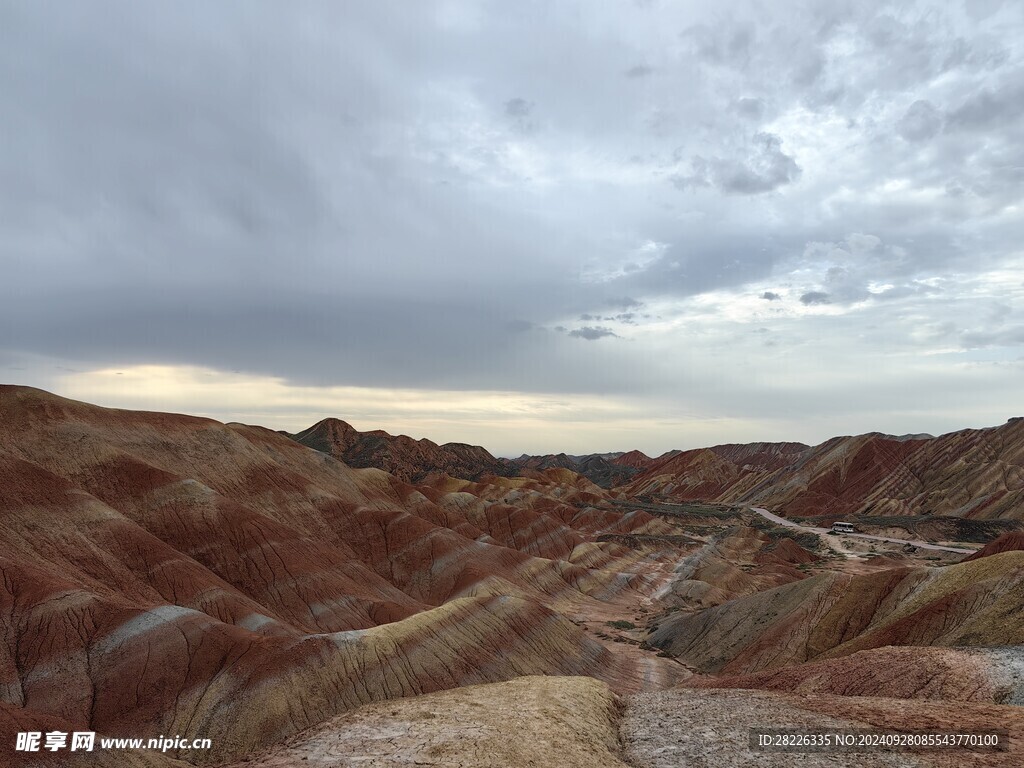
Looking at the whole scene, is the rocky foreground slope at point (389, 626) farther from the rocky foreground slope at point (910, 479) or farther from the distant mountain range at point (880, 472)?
the distant mountain range at point (880, 472)

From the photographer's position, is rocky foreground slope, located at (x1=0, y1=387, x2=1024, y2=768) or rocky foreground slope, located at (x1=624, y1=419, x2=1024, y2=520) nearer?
rocky foreground slope, located at (x1=0, y1=387, x2=1024, y2=768)

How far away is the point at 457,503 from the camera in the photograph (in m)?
113

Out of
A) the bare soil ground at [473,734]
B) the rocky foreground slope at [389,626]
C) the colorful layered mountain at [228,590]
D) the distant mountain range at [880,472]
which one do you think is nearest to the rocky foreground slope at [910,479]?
the distant mountain range at [880,472]

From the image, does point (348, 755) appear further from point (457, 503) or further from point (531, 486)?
point (531, 486)

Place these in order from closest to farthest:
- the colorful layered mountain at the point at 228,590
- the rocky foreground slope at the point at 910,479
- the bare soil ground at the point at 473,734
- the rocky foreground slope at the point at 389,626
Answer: the bare soil ground at the point at 473,734, the rocky foreground slope at the point at 389,626, the colorful layered mountain at the point at 228,590, the rocky foreground slope at the point at 910,479

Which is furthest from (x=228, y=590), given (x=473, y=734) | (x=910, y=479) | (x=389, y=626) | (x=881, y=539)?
(x=910, y=479)

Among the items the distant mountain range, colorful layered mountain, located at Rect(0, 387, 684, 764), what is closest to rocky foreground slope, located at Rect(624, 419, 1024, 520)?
the distant mountain range

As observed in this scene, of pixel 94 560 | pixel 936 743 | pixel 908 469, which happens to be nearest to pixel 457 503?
pixel 94 560

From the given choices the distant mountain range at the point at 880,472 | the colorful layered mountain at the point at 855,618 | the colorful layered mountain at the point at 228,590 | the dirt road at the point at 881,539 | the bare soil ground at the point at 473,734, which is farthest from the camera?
the distant mountain range at the point at 880,472

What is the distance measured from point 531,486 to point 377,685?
433 feet

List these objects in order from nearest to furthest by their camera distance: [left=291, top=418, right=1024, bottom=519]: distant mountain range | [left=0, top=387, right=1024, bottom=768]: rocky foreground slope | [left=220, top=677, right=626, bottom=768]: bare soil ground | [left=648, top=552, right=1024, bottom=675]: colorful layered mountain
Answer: [left=220, top=677, right=626, bottom=768]: bare soil ground, [left=0, top=387, right=1024, bottom=768]: rocky foreground slope, [left=648, top=552, right=1024, bottom=675]: colorful layered mountain, [left=291, top=418, right=1024, bottom=519]: distant mountain range

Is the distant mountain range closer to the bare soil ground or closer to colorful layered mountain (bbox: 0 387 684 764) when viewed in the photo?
colorful layered mountain (bbox: 0 387 684 764)

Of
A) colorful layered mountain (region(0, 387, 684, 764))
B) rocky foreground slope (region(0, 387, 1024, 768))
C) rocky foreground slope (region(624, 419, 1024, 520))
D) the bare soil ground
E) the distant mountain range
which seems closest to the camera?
the bare soil ground

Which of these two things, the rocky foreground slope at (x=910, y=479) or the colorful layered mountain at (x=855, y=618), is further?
the rocky foreground slope at (x=910, y=479)
